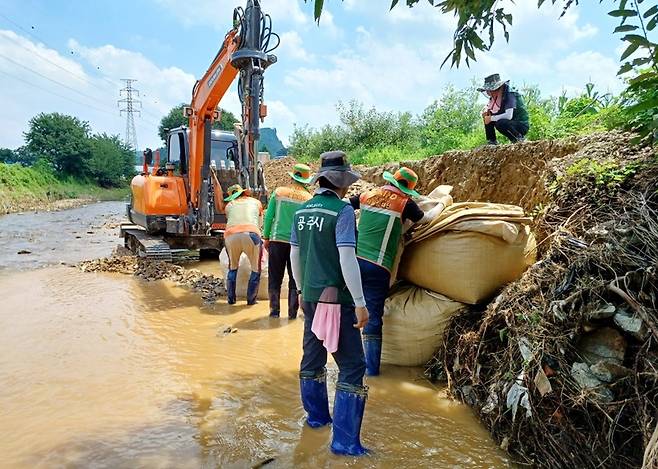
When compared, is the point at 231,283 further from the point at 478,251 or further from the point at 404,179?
the point at 478,251

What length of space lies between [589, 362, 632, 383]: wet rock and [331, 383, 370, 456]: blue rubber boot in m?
1.20

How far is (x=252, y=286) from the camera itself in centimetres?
604

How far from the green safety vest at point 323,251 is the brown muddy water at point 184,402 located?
90 centimetres

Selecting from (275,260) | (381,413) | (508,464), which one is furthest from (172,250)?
(508,464)

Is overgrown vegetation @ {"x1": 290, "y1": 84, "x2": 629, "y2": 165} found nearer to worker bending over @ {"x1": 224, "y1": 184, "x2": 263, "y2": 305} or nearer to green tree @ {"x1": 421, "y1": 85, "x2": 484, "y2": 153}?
green tree @ {"x1": 421, "y1": 85, "x2": 484, "y2": 153}

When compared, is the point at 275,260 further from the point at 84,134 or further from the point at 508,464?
the point at 84,134

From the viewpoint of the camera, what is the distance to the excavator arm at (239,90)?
22.1 feet

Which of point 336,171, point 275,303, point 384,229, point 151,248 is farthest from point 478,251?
point 151,248

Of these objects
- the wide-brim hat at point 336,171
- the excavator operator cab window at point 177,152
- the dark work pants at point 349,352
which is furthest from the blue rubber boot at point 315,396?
the excavator operator cab window at point 177,152

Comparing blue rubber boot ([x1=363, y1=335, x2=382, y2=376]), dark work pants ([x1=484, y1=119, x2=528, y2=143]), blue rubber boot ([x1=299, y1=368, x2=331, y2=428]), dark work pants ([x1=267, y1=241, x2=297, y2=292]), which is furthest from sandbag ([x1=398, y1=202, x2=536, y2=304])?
dark work pants ([x1=484, y1=119, x2=528, y2=143])

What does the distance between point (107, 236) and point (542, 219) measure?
13.0 metres

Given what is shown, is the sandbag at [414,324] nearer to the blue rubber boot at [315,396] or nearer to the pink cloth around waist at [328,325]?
the blue rubber boot at [315,396]

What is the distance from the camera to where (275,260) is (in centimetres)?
535

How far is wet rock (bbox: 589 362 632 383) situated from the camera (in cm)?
237
